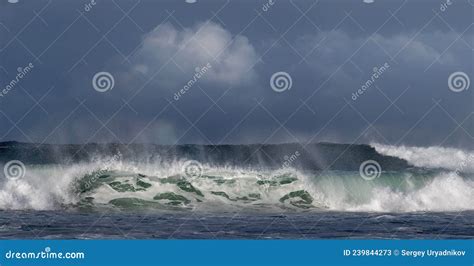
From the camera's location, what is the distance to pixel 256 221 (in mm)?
19078

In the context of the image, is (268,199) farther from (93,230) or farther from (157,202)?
(93,230)

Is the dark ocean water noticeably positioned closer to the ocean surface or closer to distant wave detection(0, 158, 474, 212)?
the ocean surface

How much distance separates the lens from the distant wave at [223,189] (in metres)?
22.6

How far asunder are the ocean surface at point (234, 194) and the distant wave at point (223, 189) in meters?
0.04

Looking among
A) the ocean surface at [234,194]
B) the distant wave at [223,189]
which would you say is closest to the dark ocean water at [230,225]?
the ocean surface at [234,194]

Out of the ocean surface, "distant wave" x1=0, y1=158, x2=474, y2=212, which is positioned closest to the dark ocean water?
the ocean surface

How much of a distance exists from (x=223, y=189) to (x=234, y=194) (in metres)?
0.51

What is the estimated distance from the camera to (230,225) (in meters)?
18.5

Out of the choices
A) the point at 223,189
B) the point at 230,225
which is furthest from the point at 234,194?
the point at 230,225

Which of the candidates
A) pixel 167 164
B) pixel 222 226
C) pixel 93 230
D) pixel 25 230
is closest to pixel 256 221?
pixel 222 226

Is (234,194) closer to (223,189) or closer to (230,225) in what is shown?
(223,189)

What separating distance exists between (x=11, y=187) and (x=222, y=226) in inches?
301

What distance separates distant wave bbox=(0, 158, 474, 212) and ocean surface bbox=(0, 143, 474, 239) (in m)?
0.04

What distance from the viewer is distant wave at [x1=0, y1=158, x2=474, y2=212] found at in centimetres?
2261
